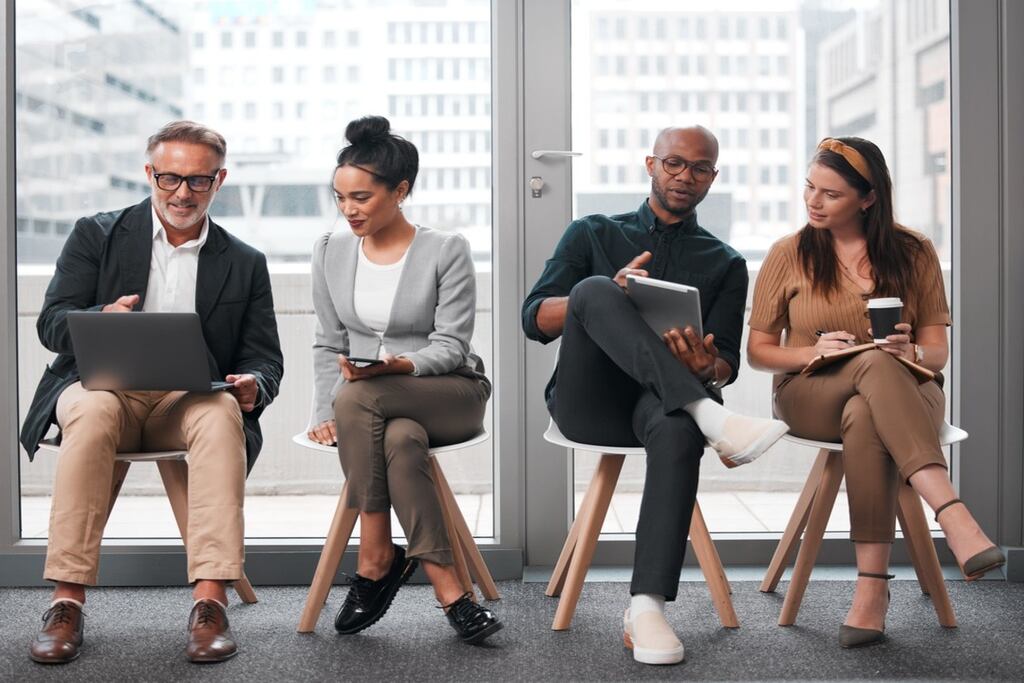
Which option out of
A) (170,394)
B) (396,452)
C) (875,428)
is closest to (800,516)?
(875,428)

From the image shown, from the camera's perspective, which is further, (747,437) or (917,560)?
(917,560)

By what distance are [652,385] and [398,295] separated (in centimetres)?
66

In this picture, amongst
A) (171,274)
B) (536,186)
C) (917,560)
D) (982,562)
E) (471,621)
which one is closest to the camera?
(982,562)

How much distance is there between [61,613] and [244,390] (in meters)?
0.57

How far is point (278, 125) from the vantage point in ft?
9.19

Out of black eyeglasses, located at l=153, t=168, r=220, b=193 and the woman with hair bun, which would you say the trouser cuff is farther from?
black eyeglasses, located at l=153, t=168, r=220, b=193

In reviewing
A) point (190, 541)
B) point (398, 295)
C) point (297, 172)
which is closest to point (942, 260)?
point (398, 295)

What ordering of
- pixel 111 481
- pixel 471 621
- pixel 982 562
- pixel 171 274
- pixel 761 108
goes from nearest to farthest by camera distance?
pixel 982 562 < pixel 471 621 < pixel 111 481 < pixel 171 274 < pixel 761 108

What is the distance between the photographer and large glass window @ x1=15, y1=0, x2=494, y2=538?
2.77 metres

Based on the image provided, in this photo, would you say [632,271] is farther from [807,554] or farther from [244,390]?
[244,390]

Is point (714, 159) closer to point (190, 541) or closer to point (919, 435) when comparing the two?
point (919, 435)

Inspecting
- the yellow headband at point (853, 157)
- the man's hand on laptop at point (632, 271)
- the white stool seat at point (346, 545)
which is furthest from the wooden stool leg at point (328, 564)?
the yellow headband at point (853, 157)

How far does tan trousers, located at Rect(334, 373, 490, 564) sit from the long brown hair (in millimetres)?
917

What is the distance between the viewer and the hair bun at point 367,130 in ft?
7.68
